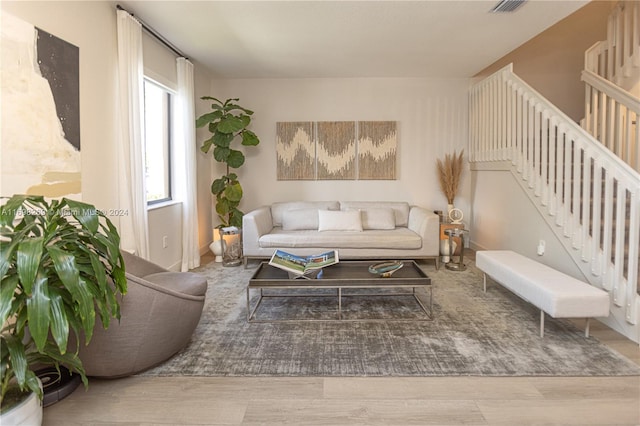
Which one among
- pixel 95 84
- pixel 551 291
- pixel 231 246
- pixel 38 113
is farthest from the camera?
pixel 231 246

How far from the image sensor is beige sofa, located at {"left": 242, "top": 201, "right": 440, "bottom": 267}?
4535mm

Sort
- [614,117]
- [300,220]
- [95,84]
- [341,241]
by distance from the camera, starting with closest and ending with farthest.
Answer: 1. [95,84]
2. [614,117]
3. [341,241]
4. [300,220]

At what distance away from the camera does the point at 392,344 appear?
263 centimetres

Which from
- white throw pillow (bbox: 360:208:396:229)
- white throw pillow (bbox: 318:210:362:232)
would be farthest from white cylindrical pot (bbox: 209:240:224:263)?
white throw pillow (bbox: 360:208:396:229)

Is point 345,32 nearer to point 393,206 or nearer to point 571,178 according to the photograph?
point 393,206

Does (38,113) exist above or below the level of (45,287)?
above

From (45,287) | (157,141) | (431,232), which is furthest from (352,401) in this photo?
(157,141)

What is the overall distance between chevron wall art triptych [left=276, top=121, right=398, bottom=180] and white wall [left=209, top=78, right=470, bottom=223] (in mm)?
112

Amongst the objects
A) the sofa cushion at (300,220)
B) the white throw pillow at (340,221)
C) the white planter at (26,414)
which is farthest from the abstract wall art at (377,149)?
the white planter at (26,414)

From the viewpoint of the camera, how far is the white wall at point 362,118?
5.66 m

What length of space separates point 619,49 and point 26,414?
6329 millimetres

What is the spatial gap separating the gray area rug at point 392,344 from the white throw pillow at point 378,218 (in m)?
1.60

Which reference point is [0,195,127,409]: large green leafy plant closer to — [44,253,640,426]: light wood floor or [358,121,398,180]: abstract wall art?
[44,253,640,426]: light wood floor

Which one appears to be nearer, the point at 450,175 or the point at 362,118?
the point at 450,175
